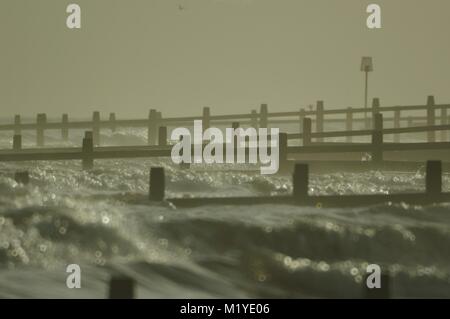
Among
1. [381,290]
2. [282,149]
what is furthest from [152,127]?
[381,290]

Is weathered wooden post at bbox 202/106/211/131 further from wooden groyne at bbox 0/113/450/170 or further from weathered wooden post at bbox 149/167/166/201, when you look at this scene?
weathered wooden post at bbox 149/167/166/201

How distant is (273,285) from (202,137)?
23128mm

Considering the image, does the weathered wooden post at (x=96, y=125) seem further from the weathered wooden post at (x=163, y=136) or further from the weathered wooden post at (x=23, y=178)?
the weathered wooden post at (x=23, y=178)

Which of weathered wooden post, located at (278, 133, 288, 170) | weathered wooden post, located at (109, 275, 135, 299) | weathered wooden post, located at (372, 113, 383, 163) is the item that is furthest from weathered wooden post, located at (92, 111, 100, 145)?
weathered wooden post, located at (109, 275, 135, 299)

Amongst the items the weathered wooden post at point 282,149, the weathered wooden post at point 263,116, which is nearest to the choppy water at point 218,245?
the weathered wooden post at point 282,149

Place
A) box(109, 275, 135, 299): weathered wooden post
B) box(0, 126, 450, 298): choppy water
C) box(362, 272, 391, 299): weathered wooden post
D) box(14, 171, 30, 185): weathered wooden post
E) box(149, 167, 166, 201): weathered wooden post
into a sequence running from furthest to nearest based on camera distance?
box(14, 171, 30, 185): weathered wooden post → box(149, 167, 166, 201): weathered wooden post → box(0, 126, 450, 298): choppy water → box(362, 272, 391, 299): weathered wooden post → box(109, 275, 135, 299): weathered wooden post

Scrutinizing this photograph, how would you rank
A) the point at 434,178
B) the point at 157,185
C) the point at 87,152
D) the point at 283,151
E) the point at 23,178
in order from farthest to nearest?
the point at 283,151 < the point at 87,152 < the point at 23,178 < the point at 434,178 < the point at 157,185

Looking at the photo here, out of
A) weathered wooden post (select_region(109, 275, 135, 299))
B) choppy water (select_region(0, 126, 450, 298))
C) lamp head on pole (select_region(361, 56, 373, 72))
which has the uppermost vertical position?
lamp head on pole (select_region(361, 56, 373, 72))

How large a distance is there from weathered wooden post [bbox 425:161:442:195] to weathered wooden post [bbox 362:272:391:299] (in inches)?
287

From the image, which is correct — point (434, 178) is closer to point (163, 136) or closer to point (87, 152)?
point (87, 152)

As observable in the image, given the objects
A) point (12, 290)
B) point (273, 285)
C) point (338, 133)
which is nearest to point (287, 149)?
point (338, 133)

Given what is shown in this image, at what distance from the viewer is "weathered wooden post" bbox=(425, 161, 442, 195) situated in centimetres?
1703

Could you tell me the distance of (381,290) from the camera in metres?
9.82

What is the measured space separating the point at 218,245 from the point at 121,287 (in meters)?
8.47
